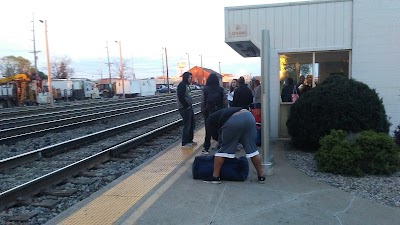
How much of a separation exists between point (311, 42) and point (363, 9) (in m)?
1.45

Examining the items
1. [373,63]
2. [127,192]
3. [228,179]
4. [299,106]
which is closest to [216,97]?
[299,106]

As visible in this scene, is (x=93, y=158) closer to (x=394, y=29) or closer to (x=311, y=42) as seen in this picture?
(x=311, y=42)

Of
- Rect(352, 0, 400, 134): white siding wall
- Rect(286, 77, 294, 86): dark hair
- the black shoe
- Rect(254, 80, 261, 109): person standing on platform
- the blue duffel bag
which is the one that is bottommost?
the black shoe

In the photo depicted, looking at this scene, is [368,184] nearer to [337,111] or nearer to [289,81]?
[337,111]

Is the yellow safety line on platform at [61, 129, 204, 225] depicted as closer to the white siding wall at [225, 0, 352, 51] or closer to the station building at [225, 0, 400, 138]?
the station building at [225, 0, 400, 138]

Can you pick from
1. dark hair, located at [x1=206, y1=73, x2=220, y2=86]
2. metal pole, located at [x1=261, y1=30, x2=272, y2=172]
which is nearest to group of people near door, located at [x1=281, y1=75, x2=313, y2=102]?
dark hair, located at [x1=206, y1=73, x2=220, y2=86]

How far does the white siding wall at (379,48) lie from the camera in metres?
9.48

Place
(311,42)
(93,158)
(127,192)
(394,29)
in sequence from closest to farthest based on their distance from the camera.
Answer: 1. (127,192)
2. (93,158)
3. (394,29)
4. (311,42)

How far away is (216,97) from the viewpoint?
887 centimetres

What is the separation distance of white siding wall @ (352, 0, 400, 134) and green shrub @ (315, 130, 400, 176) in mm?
3200

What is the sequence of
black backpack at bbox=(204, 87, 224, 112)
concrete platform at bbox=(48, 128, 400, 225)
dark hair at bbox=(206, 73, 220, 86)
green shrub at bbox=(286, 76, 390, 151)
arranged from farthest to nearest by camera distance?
black backpack at bbox=(204, 87, 224, 112)
dark hair at bbox=(206, 73, 220, 86)
green shrub at bbox=(286, 76, 390, 151)
concrete platform at bbox=(48, 128, 400, 225)

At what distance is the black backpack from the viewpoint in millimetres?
8867

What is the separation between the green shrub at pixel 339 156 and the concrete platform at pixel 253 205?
66 centimetres

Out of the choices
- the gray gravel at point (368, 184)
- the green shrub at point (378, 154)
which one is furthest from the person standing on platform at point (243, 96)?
the green shrub at point (378, 154)
